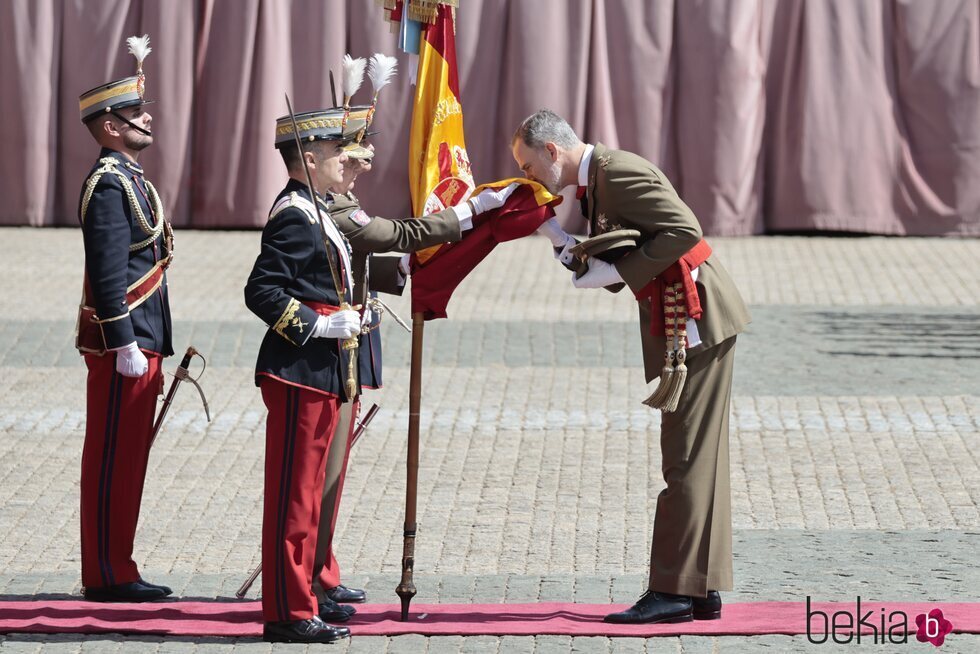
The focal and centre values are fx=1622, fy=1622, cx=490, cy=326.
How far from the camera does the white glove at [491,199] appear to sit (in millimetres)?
5543

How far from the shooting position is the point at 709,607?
5.53 meters


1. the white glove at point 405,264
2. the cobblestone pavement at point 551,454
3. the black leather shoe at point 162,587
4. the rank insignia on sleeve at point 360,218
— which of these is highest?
the rank insignia on sleeve at point 360,218

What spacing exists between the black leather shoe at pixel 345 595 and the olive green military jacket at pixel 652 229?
1327 millimetres

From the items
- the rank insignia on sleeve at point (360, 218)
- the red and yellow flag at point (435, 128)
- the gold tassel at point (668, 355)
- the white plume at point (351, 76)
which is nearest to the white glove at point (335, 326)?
the rank insignia on sleeve at point (360, 218)

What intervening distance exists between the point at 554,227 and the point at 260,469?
108 inches

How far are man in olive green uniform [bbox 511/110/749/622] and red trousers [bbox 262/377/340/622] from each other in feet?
3.38

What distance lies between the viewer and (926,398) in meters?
9.05

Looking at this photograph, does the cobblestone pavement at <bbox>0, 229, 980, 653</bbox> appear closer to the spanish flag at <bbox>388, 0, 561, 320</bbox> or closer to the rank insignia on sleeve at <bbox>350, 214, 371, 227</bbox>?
the spanish flag at <bbox>388, 0, 561, 320</bbox>

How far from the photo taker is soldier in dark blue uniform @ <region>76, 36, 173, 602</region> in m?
5.77

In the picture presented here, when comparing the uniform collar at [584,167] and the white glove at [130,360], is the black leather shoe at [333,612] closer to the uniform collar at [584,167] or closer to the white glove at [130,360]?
the white glove at [130,360]

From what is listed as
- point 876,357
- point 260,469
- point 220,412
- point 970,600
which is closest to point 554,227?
point 970,600

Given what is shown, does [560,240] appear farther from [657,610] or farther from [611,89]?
[611,89]

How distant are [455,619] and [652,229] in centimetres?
148

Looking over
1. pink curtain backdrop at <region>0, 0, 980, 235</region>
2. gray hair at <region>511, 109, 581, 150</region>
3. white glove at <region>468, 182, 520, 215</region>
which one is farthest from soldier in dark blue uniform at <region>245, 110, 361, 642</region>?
pink curtain backdrop at <region>0, 0, 980, 235</region>
